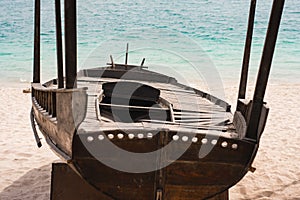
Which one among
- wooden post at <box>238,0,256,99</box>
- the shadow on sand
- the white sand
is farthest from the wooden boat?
the white sand

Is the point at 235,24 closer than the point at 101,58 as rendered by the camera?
No

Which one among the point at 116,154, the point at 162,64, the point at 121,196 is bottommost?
the point at 162,64

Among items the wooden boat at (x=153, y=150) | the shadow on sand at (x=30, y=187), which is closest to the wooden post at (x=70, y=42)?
the wooden boat at (x=153, y=150)

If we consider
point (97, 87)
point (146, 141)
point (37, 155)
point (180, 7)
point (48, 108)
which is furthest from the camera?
point (180, 7)

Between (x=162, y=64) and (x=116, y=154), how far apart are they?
20444mm

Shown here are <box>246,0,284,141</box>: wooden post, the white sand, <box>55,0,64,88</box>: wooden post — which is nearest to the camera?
<box>246,0,284,141</box>: wooden post

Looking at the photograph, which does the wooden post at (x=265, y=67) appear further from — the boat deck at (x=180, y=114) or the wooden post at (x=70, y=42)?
the wooden post at (x=70, y=42)

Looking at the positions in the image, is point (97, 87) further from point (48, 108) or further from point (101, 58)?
point (101, 58)

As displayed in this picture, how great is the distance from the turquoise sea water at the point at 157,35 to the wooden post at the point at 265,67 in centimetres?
1519

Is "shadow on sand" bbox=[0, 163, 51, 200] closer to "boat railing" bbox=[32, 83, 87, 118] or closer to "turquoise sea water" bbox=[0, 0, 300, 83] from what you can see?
"boat railing" bbox=[32, 83, 87, 118]

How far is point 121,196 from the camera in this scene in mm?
2838

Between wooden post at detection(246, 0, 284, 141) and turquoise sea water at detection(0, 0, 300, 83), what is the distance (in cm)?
1519

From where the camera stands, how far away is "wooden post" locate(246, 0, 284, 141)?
2463 millimetres

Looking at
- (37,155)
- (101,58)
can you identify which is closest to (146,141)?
(37,155)
